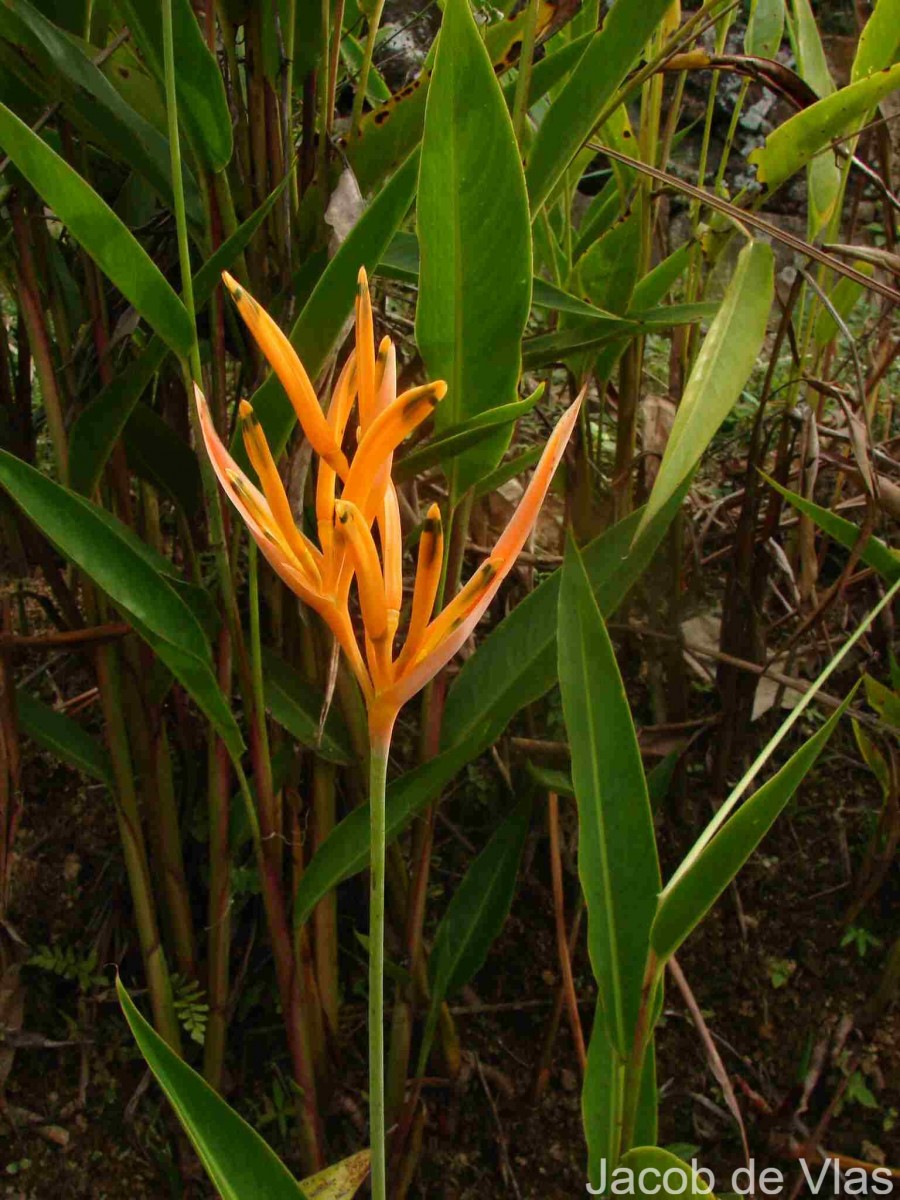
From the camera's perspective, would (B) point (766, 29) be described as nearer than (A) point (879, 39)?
No

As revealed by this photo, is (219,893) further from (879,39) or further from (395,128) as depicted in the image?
(879,39)

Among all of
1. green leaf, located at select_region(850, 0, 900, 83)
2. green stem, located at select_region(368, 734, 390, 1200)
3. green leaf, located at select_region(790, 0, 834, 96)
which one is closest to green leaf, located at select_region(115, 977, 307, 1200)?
green stem, located at select_region(368, 734, 390, 1200)

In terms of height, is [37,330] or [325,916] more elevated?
[37,330]

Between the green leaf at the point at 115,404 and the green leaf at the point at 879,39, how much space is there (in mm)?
445

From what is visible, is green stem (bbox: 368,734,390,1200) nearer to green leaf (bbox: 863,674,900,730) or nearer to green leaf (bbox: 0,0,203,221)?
green leaf (bbox: 0,0,203,221)

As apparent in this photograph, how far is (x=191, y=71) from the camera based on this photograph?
0.51 metres

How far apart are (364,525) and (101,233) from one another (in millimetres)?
239

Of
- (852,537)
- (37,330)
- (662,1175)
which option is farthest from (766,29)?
(662,1175)

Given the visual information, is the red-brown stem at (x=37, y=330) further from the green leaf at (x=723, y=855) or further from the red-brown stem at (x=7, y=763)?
the green leaf at (x=723, y=855)

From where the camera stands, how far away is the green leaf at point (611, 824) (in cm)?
52

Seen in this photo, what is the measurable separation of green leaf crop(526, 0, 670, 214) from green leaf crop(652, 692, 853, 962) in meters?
0.32

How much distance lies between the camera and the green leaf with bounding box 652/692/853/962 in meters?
0.44

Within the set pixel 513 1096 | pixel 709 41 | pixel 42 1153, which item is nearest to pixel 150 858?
pixel 42 1153

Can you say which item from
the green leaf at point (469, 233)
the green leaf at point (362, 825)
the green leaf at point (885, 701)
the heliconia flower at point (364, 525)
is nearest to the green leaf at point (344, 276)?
the green leaf at point (469, 233)
